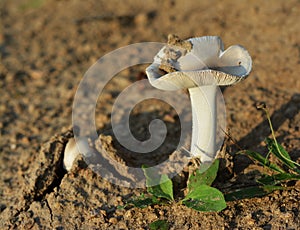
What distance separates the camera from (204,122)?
2625 mm

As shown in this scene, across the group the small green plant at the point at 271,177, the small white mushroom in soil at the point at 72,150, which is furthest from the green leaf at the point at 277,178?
the small white mushroom in soil at the point at 72,150

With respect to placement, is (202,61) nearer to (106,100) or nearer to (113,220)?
(113,220)

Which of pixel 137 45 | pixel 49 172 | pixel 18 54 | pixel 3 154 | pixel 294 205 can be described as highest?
pixel 18 54

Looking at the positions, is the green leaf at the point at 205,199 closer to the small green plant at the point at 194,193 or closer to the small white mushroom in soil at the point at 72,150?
the small green plant at the point at 194,193

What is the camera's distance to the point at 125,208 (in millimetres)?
2688

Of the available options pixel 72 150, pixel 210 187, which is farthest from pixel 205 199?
pixel 72 150

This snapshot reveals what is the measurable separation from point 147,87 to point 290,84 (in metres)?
1.18

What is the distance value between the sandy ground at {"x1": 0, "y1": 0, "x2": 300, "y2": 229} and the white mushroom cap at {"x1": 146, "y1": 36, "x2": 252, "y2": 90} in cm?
50

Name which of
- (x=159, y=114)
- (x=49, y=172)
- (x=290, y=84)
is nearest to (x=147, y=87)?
(x=159, y=114)

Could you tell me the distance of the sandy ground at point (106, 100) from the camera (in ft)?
8.61

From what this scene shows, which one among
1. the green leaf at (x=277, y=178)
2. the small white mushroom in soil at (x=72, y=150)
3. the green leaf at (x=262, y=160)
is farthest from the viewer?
the small white mushroom in soil at (x=72, y=150)

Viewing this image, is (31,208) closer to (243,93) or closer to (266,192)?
(266,192)

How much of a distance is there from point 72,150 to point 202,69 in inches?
38.5

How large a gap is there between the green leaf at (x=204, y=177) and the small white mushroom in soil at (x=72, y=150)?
2.34 feet
